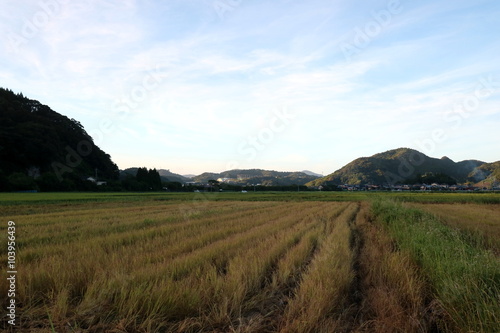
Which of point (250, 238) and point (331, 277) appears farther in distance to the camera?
point (250, 238)

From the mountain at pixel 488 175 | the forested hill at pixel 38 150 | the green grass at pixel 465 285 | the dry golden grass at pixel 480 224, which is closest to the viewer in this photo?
the green grass at pixel 465 285

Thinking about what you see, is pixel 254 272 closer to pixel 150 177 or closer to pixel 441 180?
pixel 150 177

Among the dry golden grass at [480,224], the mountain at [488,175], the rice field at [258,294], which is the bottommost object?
the dry golden grass at [480,224]

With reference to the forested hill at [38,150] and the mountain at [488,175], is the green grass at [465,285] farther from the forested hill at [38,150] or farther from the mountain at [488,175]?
the mountain at [488,175]

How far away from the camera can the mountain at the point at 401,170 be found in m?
139

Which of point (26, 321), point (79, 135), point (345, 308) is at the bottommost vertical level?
point (345, 308)

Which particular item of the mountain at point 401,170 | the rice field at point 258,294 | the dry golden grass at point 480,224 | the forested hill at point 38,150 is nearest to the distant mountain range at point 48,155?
the forested hill at point 38,150

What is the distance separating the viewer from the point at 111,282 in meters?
3.53

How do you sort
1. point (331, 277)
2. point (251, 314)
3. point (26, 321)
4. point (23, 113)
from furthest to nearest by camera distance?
point (23, 113) → point (331, 277) → point (251, 314) → point (26, 321)

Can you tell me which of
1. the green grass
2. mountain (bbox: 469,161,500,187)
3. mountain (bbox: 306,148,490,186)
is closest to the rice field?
the green grass

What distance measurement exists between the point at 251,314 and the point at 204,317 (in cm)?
58

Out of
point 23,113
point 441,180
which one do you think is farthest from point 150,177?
point 441,180

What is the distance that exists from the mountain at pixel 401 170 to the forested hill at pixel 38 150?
12248 centimetres

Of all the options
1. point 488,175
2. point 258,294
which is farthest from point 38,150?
point 488,175
